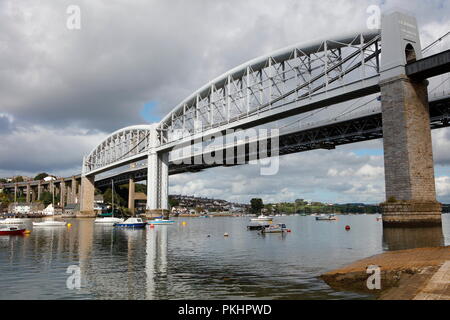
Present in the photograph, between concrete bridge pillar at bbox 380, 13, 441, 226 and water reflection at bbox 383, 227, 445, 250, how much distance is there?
4.61 feet

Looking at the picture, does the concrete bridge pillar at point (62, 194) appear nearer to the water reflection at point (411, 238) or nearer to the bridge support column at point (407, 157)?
the bridge support column at point (407, 157)

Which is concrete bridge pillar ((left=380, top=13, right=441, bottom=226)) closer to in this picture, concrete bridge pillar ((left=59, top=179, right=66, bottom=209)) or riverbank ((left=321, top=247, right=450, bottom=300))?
riverbank ((left=321, top=247, right=450, bottom=300))

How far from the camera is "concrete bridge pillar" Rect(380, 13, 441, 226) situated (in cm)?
4041

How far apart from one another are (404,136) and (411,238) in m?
13.4

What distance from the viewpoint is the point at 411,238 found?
32719 mm

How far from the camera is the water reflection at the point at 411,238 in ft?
94.5

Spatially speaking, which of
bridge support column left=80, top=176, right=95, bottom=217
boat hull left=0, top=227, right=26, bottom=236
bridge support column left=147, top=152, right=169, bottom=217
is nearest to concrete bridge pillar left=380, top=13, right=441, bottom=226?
boat hull left=0, top=227, right=26, bottom=236

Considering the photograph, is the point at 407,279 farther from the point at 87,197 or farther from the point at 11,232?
the point at 87,197

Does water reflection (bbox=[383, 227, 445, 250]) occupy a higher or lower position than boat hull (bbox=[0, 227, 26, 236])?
higher

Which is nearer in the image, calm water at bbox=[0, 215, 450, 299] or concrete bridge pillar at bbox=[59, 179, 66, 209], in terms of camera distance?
calm water at bbox=[0, 215, 450, 299]

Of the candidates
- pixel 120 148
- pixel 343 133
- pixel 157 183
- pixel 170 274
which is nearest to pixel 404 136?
pixel 170 274

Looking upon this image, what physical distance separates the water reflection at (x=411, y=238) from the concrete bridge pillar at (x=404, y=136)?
1.40 metres
